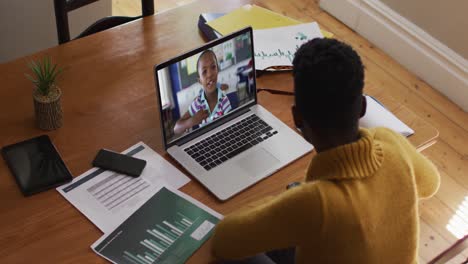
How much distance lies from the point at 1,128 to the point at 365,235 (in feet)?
3.25

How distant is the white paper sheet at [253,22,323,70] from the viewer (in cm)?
190

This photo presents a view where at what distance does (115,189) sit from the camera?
4.90 feet

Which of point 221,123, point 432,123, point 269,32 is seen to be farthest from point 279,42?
point 432,123

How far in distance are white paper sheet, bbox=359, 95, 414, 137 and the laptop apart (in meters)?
0.22

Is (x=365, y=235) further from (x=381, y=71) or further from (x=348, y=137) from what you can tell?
(x=381, y=71)

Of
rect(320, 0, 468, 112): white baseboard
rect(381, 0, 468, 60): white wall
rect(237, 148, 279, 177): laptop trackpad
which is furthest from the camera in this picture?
rect(320, 0, 468, 112): white baseboard

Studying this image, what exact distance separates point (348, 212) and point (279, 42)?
0.93 m

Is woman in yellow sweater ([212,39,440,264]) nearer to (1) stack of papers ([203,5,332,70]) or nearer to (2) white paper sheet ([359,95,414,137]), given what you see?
(2) white paper sheet ([359,95,414,137])

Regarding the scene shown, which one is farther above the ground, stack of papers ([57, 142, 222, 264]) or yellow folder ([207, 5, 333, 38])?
yellow folder ([207, 5, 333, 38])

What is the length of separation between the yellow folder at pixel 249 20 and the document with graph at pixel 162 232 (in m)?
0.69

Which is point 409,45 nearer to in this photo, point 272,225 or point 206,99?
point 206,99

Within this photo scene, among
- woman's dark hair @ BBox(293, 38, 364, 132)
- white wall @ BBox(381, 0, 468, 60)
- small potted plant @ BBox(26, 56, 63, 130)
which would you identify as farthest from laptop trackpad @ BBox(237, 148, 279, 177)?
white wall @ BBox(381, 0, 468, 60)

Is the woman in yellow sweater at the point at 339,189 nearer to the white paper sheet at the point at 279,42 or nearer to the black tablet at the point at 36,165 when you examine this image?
the black tablet at the point at 36,165

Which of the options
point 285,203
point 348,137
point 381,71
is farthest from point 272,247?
point 381,71
